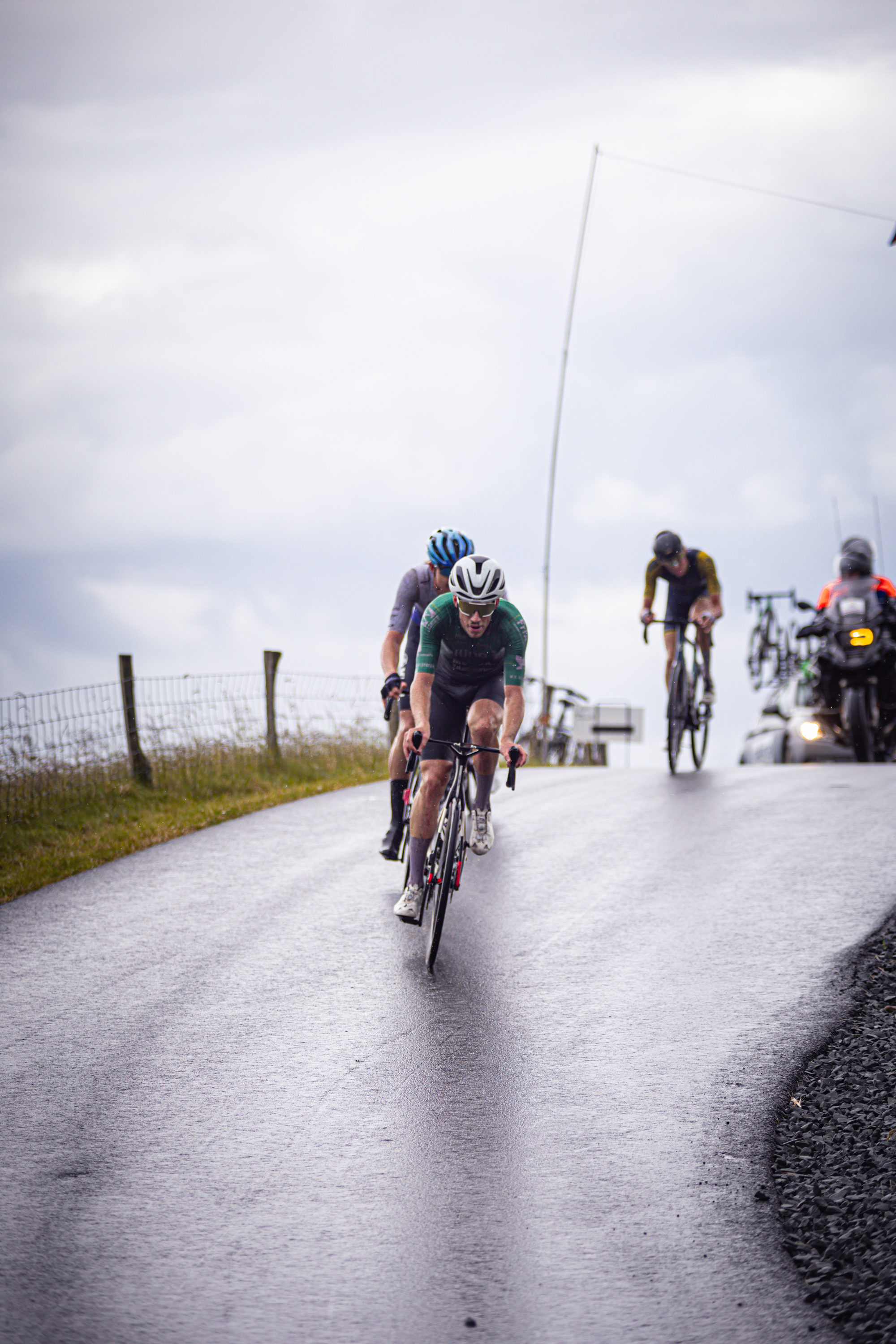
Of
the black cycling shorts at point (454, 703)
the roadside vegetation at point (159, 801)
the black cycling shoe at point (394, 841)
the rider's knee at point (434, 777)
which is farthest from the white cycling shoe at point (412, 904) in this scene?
the roadside vegetation at point (159, 801)

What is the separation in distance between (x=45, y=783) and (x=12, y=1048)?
7609 millimetres

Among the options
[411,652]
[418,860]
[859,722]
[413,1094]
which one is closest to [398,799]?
[411,652]

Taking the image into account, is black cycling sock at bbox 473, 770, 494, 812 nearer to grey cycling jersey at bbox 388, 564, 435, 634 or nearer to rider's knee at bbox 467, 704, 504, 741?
rider's knee at bbox 467, 704, 504, 741

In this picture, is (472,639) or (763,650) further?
(763,650)

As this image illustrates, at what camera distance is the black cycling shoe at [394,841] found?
351 inches

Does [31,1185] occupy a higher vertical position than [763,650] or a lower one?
lower

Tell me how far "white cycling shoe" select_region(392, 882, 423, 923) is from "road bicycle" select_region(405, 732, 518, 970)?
0.02 metres

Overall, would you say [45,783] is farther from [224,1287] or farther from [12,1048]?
[224,1287]

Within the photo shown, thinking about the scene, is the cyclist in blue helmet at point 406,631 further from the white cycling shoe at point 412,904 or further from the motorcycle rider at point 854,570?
the motorcycle rider at point 854,570

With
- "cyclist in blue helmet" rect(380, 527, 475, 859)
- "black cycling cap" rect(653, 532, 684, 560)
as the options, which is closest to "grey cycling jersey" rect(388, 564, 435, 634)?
"cyclist in blue helmet" rect(380, 527, 475, 859)

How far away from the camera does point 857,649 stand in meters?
14.3

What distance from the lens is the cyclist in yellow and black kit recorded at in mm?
13227

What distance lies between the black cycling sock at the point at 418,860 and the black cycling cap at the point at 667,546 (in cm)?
641

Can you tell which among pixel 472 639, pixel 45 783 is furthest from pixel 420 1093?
pixel 45 783
